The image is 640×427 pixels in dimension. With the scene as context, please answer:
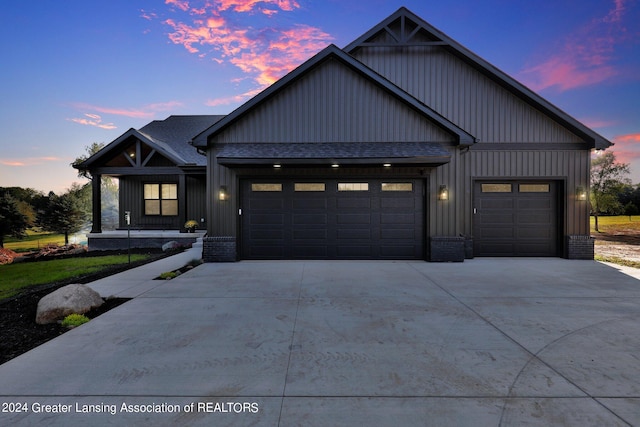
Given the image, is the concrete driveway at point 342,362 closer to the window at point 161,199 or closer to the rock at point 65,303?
the rock at point 65,303

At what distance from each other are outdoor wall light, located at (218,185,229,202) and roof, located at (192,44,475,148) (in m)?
1.67

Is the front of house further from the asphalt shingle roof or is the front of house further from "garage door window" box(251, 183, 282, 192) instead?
the asphalt shingle roof

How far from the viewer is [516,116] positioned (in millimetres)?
9906

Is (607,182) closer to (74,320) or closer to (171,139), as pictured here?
(171,139)

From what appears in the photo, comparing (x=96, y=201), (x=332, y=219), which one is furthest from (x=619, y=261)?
(x=96, y=201)

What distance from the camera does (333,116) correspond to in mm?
9062

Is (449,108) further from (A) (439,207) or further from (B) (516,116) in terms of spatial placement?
(A) (439,207)

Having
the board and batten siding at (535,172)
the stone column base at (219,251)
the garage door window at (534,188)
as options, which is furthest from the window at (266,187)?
the garage door window at (534,188)

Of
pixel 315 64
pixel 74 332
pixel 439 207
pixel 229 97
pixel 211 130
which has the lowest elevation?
pixel 74 332

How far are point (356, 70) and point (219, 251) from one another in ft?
24.9

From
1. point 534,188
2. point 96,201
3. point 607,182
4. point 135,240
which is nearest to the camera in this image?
point 534,188

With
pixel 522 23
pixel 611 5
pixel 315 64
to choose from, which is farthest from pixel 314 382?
pixel 522 23

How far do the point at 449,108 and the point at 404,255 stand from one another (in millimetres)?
5896

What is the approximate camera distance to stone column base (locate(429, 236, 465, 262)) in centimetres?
902
